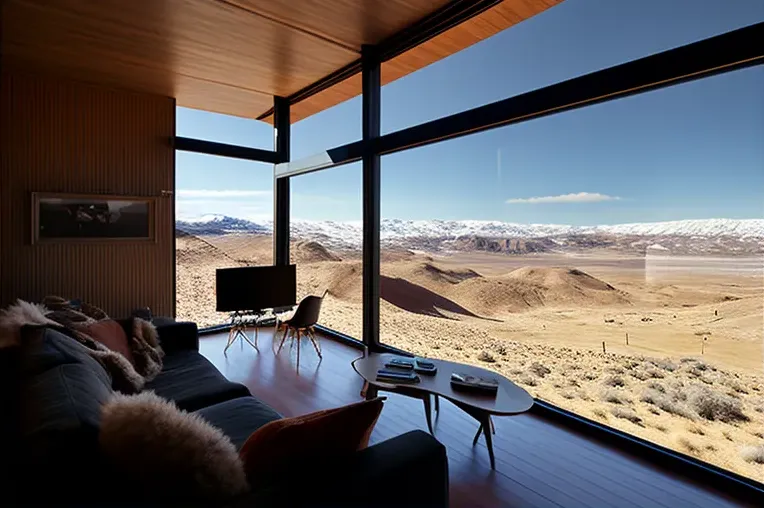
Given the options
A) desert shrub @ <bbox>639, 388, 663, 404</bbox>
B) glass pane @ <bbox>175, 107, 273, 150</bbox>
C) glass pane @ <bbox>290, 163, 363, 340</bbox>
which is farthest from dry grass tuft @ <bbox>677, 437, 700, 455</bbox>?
glass pane @ <bbox>175, 107, 273, 150</bbox>

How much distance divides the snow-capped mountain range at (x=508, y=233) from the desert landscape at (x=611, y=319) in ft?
0.04

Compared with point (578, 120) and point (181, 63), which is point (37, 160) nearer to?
point (181, 63)

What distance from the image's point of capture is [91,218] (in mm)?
4934

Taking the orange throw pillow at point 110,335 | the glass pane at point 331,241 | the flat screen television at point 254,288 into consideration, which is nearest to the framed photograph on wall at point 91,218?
the flat screen television at point 254,288

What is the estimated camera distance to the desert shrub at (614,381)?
3.04 m

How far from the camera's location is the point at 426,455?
1.46 meters

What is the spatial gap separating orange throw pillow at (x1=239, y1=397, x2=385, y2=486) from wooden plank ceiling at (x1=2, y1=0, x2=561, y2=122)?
137 inches

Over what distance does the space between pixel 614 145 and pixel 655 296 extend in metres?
1.16

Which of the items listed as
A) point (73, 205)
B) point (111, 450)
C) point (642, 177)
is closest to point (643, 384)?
point (642, 177)

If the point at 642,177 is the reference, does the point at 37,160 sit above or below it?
above

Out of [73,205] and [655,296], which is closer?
[655,296]

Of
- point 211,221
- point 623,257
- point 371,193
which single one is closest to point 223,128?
point 211,221

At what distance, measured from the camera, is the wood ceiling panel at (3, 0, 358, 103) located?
11.8 ft

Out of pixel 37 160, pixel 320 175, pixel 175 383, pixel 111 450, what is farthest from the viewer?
pixel 320 175
